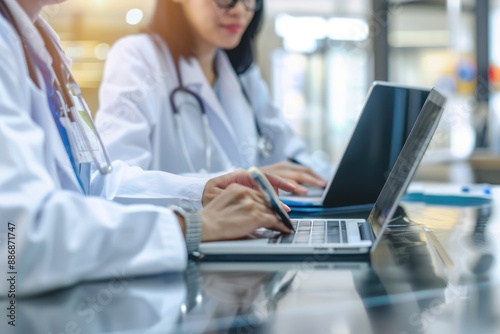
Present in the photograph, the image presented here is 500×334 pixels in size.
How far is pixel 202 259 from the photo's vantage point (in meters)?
0.71

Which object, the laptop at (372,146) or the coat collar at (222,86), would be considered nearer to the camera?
the laptop at (372,146)

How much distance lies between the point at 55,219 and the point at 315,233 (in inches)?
13.7

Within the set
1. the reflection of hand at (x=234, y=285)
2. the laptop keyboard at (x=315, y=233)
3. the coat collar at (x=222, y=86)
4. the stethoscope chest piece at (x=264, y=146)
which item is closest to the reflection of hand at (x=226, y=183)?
the laptop keyboard at (x=315, y=233)

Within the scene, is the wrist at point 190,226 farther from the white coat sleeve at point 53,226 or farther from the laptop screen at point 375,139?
the laptop screen at point 375,139

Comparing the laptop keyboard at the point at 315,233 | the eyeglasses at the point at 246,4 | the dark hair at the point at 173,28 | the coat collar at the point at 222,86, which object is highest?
the eyeglasses at the point at 246,4

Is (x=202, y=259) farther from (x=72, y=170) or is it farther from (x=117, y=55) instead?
(x=117, y=55)

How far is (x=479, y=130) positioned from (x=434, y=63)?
92cm

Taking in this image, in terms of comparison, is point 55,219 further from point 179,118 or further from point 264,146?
point 264,146

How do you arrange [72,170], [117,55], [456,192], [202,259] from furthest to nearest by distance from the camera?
[117,55], [456,192], [72,170], [202,259]

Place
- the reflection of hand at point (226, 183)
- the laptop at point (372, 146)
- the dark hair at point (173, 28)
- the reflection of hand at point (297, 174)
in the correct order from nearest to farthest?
the reflection of hand at point (226, 183) → the laptop at point (372, 146) → the reflection of hand at point (297, 174) → the dark hair at point (173, 28)

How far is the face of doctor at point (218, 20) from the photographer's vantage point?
1611 mm

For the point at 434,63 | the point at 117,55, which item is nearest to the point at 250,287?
the point at 117,55

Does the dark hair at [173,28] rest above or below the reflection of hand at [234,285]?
above

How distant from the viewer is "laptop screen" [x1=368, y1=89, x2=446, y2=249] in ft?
2.33
